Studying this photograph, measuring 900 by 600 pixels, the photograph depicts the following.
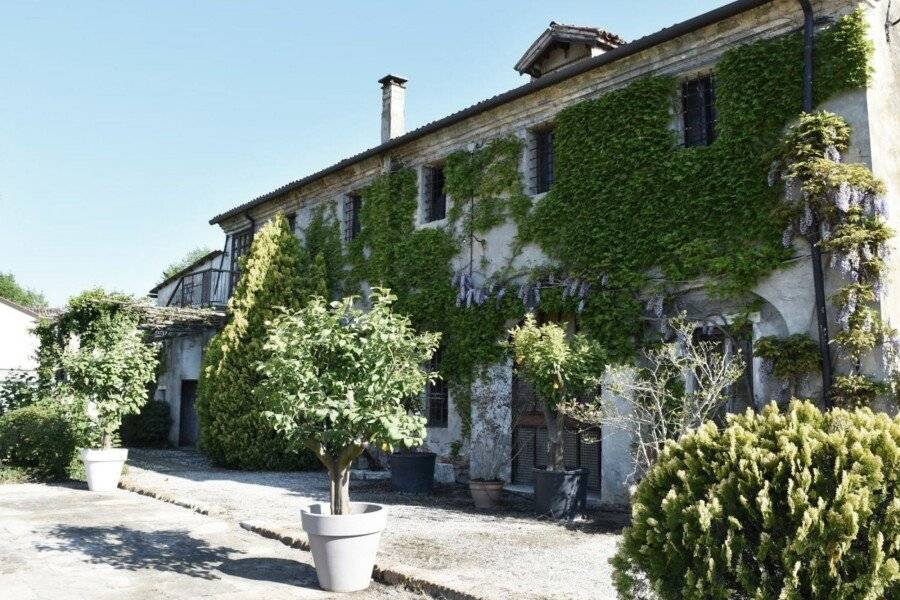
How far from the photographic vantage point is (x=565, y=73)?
1184cm

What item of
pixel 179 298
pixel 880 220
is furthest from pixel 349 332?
pixel 179 298

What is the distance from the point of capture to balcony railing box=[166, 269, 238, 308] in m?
21.3

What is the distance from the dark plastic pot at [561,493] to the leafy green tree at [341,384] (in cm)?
351

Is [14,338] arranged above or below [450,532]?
above

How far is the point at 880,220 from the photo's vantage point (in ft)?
28.5

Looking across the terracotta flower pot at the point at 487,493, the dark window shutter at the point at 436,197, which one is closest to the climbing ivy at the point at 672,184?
the terracotta flower pot at the point at 487,493

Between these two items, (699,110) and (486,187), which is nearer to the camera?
(699,110)

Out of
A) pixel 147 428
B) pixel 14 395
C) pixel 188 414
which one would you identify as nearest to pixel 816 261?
pixel 14 395

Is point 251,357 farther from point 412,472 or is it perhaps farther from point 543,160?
point 543,160

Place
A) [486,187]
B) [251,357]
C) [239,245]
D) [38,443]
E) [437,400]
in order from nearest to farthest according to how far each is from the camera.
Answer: [486,187], [38,443], [437,400], [251,357], [239,245]

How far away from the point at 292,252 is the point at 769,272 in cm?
1062

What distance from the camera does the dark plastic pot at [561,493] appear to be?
1002 centimetres

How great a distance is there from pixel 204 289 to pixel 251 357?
743 cm

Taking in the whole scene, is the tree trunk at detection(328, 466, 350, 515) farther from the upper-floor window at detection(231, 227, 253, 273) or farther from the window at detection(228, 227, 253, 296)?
the upper-floor window at detection(231, 227, 253, 273)
